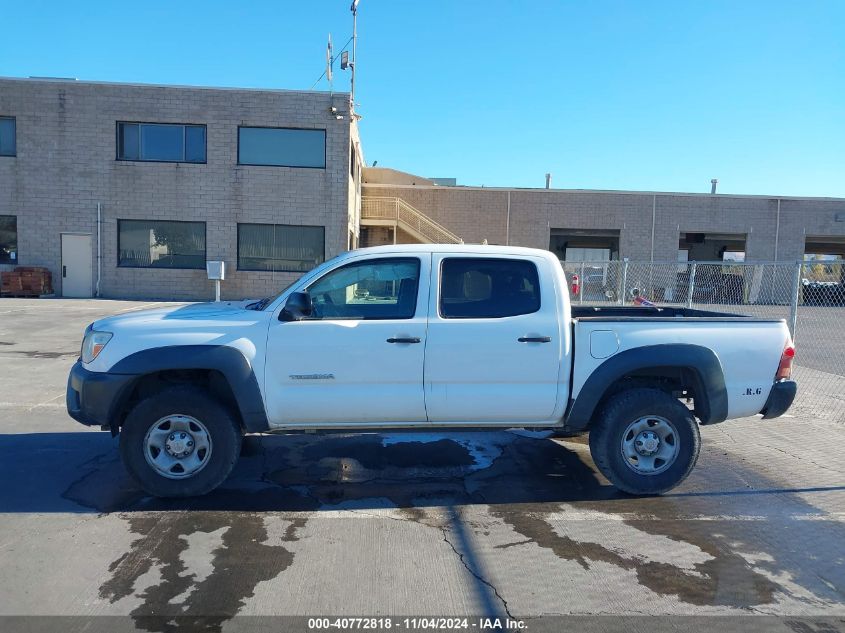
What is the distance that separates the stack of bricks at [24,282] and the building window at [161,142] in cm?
524

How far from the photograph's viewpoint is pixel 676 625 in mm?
3305

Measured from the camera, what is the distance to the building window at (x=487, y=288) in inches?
196

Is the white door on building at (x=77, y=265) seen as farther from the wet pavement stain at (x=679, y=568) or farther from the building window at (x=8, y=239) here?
the wet pavement stain at (x=679, y=568)

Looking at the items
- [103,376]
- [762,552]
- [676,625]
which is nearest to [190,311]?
[103,376]

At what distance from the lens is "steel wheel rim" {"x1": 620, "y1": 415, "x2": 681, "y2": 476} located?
508 centimetres

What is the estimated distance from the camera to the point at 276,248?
24.4m

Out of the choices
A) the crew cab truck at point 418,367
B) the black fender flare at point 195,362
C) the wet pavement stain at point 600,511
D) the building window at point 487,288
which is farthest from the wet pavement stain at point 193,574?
the building window at point 487,288

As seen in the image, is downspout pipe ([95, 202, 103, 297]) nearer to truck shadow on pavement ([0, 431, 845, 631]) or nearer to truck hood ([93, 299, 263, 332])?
truck shadow on pavement ([0, 431, 845, 631])

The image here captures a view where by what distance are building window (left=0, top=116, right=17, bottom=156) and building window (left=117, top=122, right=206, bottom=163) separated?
12.7ft

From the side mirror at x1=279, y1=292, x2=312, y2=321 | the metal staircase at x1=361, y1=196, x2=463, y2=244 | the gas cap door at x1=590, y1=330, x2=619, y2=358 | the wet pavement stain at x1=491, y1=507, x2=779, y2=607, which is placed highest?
the metal staircase at x1=361, y1=196, x2=463, y2=244

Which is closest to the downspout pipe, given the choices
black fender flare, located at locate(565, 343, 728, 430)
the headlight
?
the headlight

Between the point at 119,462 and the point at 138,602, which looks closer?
the point at 138,602

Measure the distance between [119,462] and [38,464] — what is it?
691mm

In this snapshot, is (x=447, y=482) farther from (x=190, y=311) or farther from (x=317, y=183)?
(x=317, y=183)
